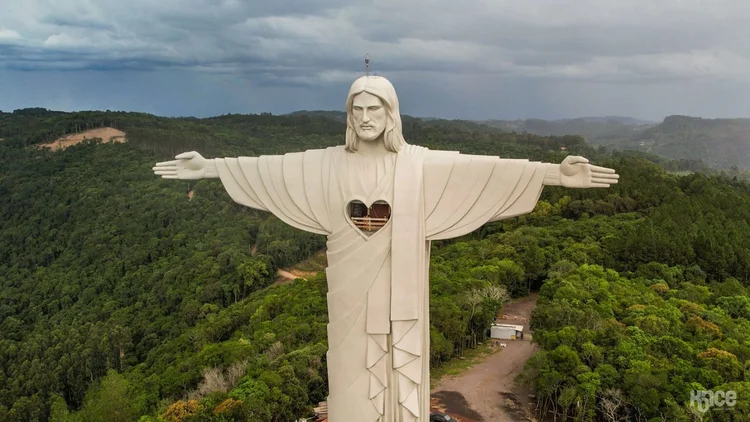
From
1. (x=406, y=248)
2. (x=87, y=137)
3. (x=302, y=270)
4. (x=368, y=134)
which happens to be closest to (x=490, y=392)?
(x=406, y=248)

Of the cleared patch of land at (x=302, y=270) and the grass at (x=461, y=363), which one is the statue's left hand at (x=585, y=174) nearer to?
the grass at (x=461, y=363)

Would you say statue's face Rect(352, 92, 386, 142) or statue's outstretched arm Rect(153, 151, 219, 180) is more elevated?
statue's face Rect(352, 92, 386, 142)

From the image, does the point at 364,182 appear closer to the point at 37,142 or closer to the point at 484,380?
the point at 484,380

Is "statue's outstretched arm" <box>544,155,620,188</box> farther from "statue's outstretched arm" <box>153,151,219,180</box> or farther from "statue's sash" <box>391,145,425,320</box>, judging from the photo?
"statue's outstretched arm" <box>153,151,219,180</box>

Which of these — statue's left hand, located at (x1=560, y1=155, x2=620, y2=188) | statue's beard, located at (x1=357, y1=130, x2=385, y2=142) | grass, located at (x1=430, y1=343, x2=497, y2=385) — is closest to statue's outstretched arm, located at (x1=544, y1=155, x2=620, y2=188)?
statue's left hand, located at (x1=560, y1=155, x2=620, y2=188)

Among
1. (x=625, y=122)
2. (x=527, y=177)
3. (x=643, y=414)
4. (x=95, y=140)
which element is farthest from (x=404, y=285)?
(x=625, y=122)

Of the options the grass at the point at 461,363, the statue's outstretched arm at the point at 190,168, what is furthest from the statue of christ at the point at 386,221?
the grass at the point at 461,363
